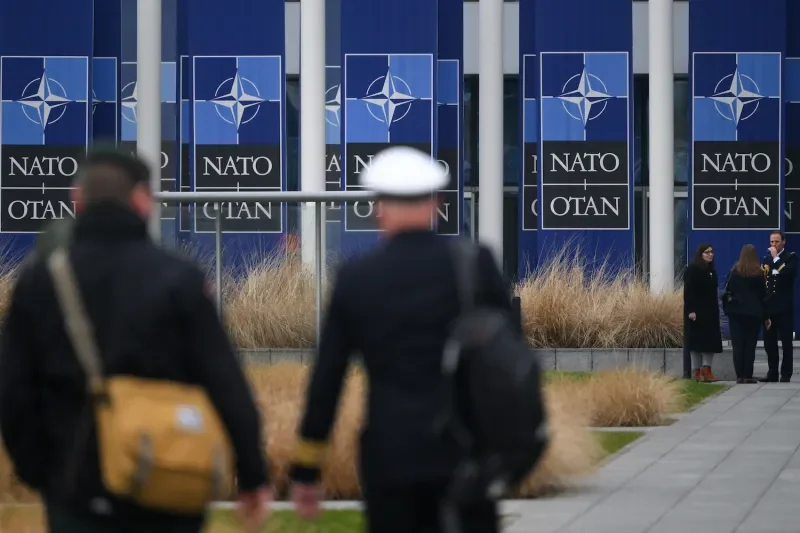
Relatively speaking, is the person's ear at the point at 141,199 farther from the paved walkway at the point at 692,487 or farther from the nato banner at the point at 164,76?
the nato banner at the point at 164,76

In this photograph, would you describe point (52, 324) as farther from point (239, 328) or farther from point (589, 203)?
point (589, 203)

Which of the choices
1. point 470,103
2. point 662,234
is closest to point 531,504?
point 662,234

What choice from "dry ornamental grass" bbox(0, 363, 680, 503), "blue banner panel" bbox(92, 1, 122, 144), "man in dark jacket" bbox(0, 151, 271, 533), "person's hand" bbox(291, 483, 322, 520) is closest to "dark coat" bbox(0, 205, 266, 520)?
"man in dark jacket" bbox(0, 151, 271, 533)

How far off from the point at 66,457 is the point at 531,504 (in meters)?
5.68

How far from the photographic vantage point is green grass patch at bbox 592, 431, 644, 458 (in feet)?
40.9

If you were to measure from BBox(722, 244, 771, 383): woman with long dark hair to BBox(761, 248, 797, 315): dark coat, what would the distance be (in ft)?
0.38

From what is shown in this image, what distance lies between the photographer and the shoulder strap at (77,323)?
407 centimetres

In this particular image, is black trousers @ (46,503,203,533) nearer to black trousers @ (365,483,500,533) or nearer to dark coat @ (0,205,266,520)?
dark coat @ (0,205,266,520)

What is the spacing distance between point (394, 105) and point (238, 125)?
2365mm

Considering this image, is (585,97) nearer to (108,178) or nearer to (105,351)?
(108,178)

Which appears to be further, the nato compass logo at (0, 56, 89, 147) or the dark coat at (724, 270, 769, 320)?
the nato compass logo at (0, 56, 89, 147)

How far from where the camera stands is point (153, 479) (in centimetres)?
398

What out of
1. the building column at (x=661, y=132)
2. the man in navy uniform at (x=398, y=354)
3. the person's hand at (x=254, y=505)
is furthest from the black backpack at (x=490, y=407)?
the building column at (x=661, y=132)

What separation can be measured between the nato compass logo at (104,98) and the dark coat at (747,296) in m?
13.4
